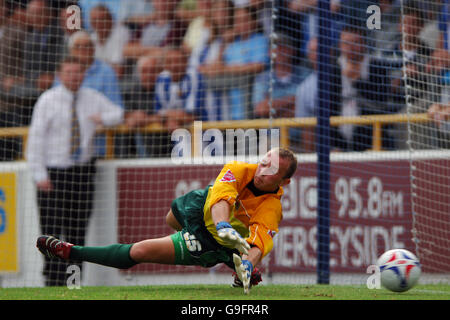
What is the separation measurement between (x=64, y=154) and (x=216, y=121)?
1.90m

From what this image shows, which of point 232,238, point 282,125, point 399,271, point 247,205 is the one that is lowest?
point 399,271

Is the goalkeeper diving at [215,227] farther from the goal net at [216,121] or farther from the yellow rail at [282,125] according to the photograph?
the yellow rail at [282,125]

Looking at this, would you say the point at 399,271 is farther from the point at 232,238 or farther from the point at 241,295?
the point at 232,238

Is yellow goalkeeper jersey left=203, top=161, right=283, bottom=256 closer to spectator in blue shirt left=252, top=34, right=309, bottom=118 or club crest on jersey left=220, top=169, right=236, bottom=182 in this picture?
club crest on jersey left=220, top=169, right=236, bottom=182

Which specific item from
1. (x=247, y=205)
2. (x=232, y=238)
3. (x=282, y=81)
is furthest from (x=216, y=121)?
(x=232, y=238)

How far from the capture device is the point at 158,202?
933cm

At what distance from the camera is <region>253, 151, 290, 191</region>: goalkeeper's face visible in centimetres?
558

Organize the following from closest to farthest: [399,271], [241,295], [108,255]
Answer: [241,295] → [399,271] → [108,255]

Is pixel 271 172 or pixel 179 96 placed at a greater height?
pixel 179 96

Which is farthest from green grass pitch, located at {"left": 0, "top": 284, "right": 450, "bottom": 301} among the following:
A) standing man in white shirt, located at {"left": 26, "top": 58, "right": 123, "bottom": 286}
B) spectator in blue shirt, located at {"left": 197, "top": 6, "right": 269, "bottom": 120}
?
spectator in blue shirt, located at {"left": 197, "top": 6, "right": 269, "bottom": 120}

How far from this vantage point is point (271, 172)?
5.62m

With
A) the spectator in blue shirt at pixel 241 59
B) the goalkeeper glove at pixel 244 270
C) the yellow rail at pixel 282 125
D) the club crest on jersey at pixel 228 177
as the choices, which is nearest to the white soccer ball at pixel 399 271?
the goalkeeper glove at pixel 244 270

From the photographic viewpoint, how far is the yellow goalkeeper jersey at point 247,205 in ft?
18.2

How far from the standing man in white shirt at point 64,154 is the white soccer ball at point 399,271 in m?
4.12
